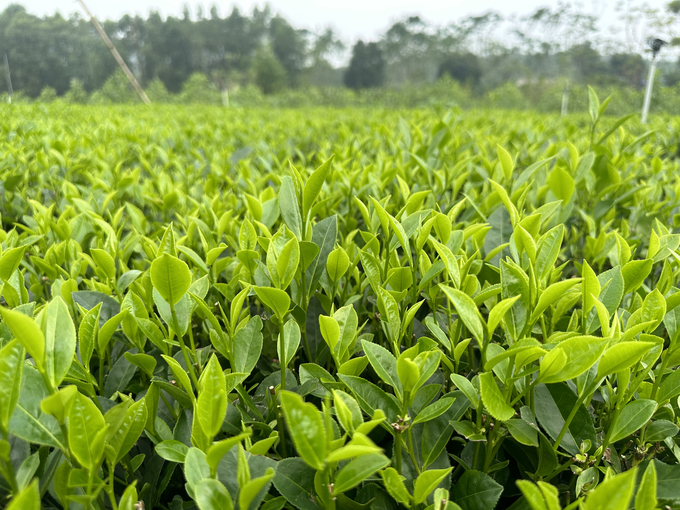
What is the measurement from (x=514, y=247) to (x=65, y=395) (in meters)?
0.91

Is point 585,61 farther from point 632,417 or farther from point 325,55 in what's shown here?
point 632,417

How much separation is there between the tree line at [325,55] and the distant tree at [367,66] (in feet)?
0.44

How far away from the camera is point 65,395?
566 mm

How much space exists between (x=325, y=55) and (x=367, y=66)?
21569 mm

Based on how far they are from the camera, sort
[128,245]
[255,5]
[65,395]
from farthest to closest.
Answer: [255,5]
[128,245]
[65,395]

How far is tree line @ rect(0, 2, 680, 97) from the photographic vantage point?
49.4m

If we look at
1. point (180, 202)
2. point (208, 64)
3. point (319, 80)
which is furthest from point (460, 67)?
point (180, 202)

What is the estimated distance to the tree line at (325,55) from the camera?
49406 millimetres

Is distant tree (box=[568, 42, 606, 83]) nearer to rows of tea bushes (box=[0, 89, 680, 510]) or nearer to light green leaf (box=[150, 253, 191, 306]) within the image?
rows of tea bushes (box=[0, 89, 680, 510])

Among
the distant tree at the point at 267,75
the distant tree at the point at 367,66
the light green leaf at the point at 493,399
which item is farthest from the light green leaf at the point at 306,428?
the distant tree at the point at 367,66

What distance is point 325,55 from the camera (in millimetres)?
78000

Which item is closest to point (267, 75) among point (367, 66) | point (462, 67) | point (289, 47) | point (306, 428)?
point (367, 66)

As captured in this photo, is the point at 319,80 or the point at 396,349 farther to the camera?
the point at 319,80

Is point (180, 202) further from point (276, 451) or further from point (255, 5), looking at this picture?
point (255, 5)
